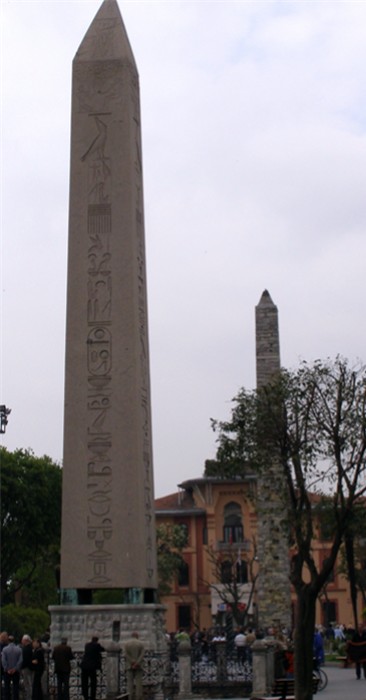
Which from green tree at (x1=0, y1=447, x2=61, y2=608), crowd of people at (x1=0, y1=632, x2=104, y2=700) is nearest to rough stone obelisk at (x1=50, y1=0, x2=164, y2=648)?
crowd of people at (x1=0, y1=632, x2=104, y2=700)

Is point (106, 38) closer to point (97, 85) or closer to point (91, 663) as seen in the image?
point (97, 85)

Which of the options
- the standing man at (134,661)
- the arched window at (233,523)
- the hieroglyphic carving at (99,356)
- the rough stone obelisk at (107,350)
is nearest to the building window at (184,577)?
the arched window at (233,523)

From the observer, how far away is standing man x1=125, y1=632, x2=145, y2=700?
16656 mm

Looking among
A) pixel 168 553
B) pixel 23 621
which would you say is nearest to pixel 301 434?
pixel 23 621

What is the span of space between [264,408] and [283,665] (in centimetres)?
683

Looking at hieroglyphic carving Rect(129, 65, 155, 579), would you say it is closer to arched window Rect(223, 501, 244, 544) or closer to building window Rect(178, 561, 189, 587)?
arched window Rect(223, 501, 244, 544)

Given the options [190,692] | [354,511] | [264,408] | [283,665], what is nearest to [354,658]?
[283,665]

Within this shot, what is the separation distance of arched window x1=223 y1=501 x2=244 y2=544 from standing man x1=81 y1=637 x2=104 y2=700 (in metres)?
52.5

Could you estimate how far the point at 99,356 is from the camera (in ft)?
58.3

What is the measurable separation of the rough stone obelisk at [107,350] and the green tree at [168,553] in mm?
47153

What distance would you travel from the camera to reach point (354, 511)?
18.5 meters

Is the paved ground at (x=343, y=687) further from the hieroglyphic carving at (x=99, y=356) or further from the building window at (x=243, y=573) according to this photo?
the building window at (x=243, y=573)

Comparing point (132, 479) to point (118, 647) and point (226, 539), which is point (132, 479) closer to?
point (118, 647)

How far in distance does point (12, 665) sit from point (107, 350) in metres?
5.11
